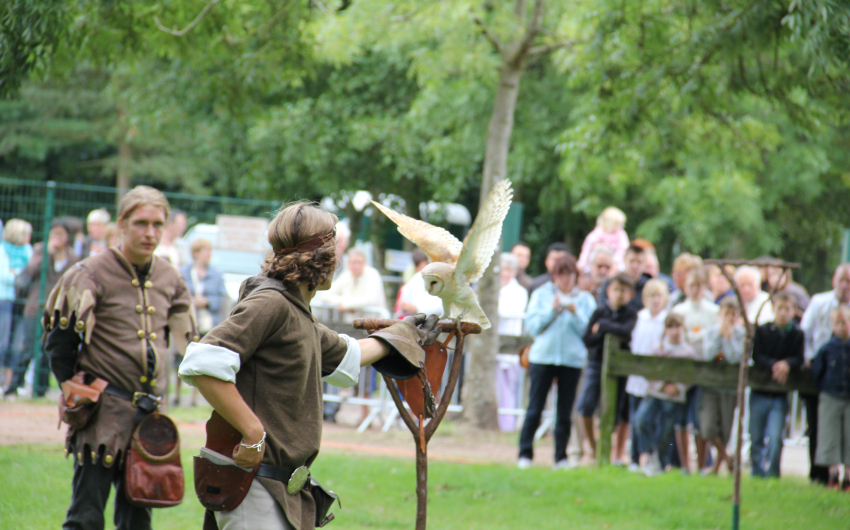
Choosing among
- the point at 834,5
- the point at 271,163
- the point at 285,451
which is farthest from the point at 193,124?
the point at 285,451

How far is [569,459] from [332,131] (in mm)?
8861

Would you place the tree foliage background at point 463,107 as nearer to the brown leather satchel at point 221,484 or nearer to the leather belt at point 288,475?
the leather belt at point 288,475

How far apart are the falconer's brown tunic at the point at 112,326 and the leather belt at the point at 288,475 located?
4.30ft

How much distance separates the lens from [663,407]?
6.51 m

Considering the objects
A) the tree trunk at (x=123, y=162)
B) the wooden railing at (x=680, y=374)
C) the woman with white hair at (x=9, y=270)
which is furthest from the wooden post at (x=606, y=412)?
the tree trunk at (x=123, y=162)

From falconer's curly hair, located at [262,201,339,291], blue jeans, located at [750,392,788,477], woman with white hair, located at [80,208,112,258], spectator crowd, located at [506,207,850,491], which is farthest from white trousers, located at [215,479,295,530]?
woman with white hair, located at [80,208,112,258]

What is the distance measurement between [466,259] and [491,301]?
5339 mm

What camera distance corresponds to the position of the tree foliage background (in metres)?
5.85

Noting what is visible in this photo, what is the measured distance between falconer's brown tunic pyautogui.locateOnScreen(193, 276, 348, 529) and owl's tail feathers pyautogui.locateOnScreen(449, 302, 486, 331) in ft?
2.44

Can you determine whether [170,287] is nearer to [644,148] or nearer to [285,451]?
[285,451]

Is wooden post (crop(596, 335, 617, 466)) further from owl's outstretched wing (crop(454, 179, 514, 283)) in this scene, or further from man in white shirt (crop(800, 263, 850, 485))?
owl's outstretched wing (crop(454, 179, 514, 283))

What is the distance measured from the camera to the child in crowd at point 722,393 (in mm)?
6383

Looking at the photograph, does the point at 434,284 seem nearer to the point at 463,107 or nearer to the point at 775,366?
the point at 775,366

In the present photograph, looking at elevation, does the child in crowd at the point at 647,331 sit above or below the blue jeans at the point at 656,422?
above
